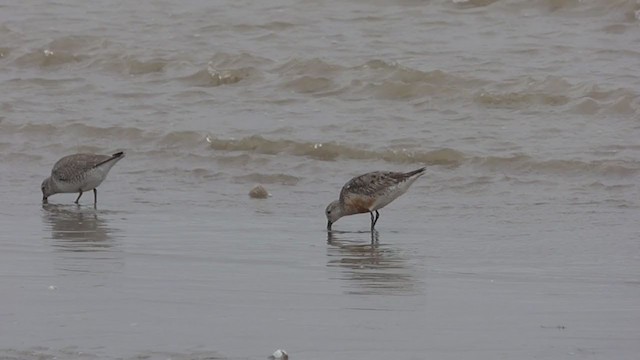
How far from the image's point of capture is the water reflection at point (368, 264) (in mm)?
7422

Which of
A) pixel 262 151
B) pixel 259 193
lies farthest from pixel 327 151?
pixel 259 193

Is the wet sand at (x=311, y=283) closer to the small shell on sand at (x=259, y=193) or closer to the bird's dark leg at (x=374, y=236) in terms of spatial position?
the bird's dark leg at (x=374, y=236)

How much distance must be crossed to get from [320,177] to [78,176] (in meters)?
2.14

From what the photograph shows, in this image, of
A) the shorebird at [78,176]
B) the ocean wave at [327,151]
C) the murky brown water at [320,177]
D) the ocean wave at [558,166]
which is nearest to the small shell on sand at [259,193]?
the murky brown water at [320,177]

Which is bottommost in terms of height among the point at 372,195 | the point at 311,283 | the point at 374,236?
the point at 374,236

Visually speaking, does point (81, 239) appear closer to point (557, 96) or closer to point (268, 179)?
point (268, 179)

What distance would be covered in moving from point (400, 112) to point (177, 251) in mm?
5858

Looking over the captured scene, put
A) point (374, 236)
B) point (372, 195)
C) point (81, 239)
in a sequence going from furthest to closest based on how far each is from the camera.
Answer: point (372, 195), point (374, 236), point (81, 239)

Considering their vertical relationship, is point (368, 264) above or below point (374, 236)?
above

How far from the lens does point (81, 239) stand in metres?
9.24

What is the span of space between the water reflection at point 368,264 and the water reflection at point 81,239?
1374 mm

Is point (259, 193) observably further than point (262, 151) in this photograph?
No

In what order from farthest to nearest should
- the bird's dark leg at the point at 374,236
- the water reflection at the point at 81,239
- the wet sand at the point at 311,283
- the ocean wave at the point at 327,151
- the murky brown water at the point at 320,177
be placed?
the ocean wave at the point at 327,151 → the bird's dark leg at the point at 374,236 → the water reflection at the point at 81,239 → the murky brown water at the point at 320,177 → the wet sand at the point at 311,283

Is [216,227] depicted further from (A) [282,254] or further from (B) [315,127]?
(B) [315,127]
